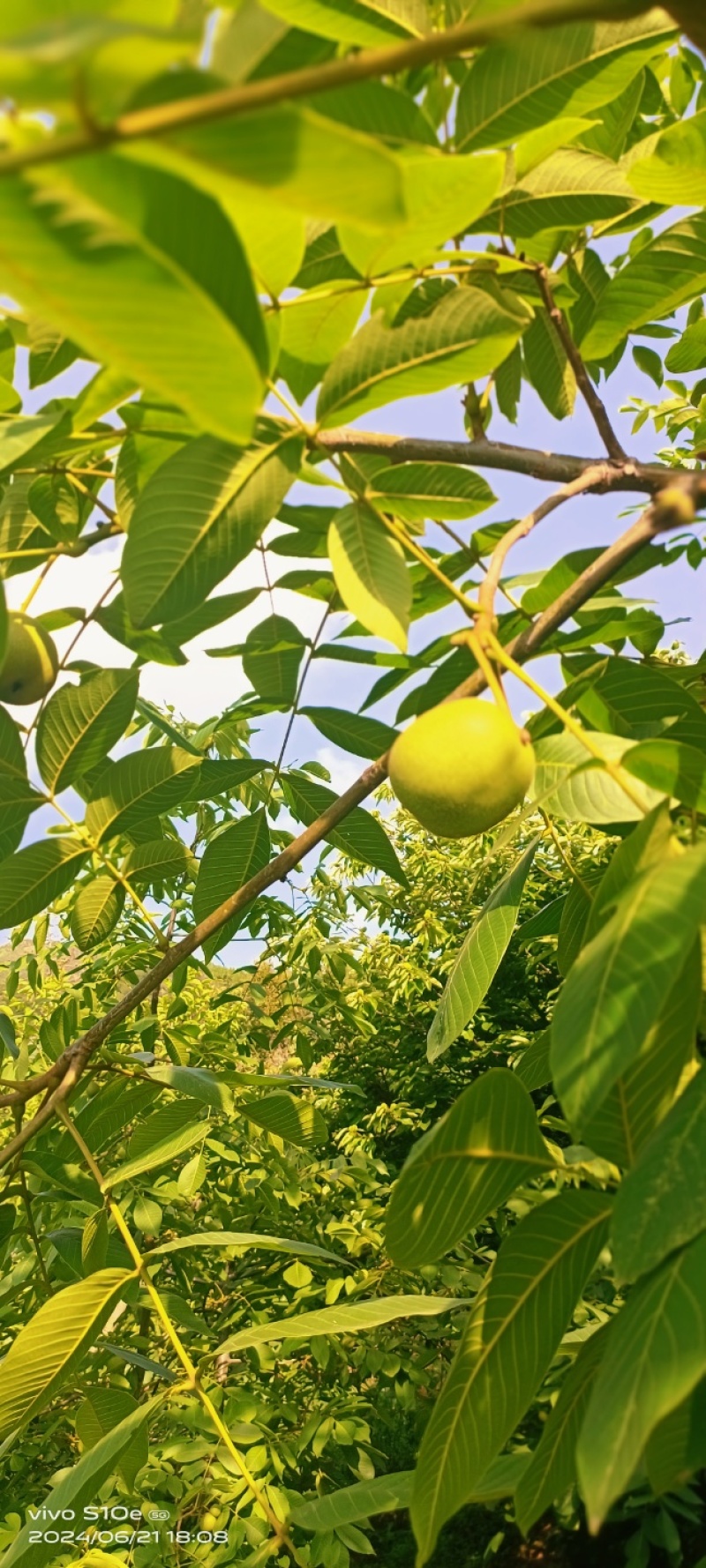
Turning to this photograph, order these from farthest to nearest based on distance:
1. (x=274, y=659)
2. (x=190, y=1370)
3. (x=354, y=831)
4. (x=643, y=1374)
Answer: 1. (x=354, y=831)
2. (x=274, y=659)
3. (x=190, y=1370)
4. (x=643, y=1374)

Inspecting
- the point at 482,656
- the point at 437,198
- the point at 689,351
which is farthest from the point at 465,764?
the point at 689,351

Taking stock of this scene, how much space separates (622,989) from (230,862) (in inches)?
38.6

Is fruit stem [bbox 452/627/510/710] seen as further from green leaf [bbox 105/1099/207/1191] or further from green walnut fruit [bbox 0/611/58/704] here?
green leaf [bbox 105/1099/207/1191]

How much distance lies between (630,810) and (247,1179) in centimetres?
297

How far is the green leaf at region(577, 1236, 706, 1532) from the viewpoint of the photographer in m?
0.49

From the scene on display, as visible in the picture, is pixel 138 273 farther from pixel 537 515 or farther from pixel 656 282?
pixel 656 282

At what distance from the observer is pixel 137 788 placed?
4.62 ft

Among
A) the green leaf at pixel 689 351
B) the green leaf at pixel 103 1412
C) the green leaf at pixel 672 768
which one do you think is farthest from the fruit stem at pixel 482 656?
the green leaf at pixel 103 1412

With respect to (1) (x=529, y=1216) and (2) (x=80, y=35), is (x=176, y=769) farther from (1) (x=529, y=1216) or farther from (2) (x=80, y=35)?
(2) (x=80, y=35)

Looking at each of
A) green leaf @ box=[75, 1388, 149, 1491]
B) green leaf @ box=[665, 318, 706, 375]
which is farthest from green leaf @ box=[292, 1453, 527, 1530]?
green leaf @ box=[665, 318, 706, 375]

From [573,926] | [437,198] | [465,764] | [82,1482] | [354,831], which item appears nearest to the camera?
[437,198]

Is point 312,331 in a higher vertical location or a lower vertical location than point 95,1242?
higher

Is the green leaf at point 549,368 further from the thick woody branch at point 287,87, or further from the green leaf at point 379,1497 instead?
the green leaf at point 379,1497

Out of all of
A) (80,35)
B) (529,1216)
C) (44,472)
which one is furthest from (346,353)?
(529,1216)
